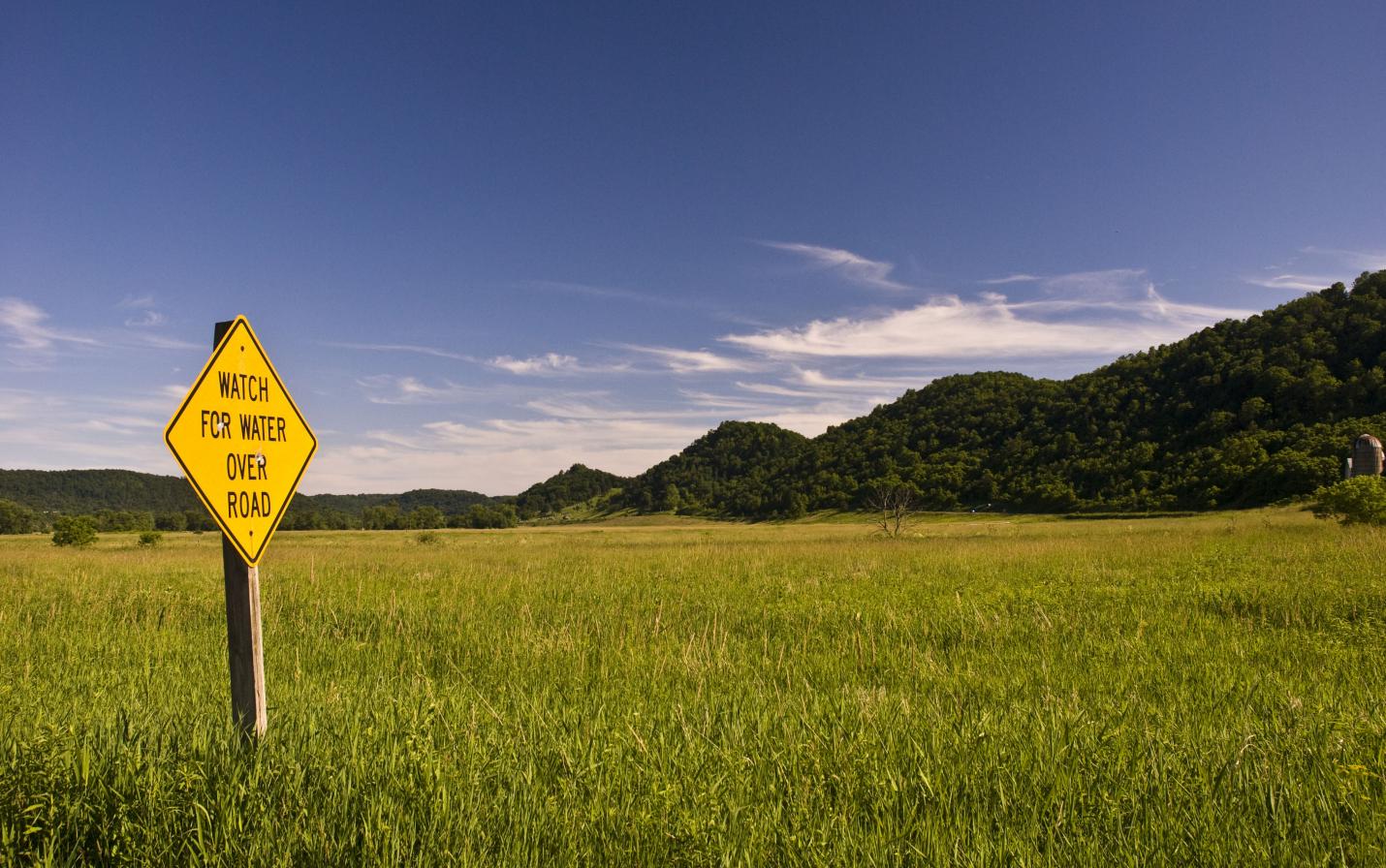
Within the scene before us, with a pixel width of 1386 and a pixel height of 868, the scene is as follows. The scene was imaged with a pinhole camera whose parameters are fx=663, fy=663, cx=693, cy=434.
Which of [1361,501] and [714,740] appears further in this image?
[1361,501]

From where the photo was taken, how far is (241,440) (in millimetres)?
3283

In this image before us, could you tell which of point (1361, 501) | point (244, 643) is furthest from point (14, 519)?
point (1361, 501)

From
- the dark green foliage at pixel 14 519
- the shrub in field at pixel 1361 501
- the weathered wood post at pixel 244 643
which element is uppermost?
the dark green foliage at pixel 14 519

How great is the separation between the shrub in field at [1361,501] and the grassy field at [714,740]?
87.0 ft

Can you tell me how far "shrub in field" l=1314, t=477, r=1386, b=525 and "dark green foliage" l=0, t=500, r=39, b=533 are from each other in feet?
558

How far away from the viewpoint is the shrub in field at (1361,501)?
88.8ft

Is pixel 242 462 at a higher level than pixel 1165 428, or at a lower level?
lower

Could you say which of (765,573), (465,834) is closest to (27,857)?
(465,834)

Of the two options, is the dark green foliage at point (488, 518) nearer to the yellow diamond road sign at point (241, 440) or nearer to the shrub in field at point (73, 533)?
the shrub in field at point (73, 533)

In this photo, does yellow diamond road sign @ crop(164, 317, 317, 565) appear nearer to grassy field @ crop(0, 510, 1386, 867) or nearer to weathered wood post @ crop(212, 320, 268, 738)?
weathered wood post @ crop(212, 320, 268, 738)

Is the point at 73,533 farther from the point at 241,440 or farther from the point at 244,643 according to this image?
the point at 241,440

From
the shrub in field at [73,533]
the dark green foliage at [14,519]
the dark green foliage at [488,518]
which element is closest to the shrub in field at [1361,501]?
the shrub in field at [73,533]

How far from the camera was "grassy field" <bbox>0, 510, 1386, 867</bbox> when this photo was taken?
2.71 m

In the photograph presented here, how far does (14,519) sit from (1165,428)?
631 feet
